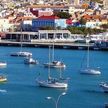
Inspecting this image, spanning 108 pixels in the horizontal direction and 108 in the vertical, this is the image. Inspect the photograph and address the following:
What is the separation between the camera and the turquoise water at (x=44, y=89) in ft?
59.6

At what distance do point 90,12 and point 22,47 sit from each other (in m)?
14.1

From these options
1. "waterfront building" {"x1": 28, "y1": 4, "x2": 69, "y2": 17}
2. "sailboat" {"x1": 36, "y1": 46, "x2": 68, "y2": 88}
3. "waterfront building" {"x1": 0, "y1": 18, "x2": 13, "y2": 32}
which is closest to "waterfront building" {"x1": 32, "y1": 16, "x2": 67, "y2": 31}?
"waterfront building" {"x1": 0, "y1": 18, "x2": 13, "y2": 32}

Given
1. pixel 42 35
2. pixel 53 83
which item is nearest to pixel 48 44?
pixel 42 35

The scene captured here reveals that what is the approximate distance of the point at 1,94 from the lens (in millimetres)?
19297

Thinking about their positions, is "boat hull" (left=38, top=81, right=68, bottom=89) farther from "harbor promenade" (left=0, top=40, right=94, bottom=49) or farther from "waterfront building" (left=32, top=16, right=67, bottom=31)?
"waterfront building" (left=32, top=16, right=67, bottom=31)

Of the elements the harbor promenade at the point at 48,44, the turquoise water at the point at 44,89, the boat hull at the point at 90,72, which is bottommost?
the turquoise water at the point at 44,89

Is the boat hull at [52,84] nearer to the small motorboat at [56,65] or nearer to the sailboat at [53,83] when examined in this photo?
the sailboat at [53,83]

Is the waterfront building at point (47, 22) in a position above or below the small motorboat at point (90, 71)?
above

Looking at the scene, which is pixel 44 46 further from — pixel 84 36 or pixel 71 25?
Result: pixel 71 25

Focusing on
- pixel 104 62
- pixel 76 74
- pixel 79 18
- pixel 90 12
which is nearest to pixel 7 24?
pixel 79 18

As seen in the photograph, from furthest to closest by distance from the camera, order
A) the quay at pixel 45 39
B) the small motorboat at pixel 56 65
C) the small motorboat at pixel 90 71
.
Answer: the quay at pixel 45 39, the small motorboat at pixel 56 65, the small motorboat at pixel 90 71

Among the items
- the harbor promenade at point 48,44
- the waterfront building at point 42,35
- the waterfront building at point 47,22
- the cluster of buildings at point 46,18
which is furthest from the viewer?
the cluster of buildings at point 46,18

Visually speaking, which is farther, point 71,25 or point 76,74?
point 71,25

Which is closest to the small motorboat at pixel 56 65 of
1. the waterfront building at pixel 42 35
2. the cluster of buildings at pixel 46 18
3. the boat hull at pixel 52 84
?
the boat hull at pixel 52 84
